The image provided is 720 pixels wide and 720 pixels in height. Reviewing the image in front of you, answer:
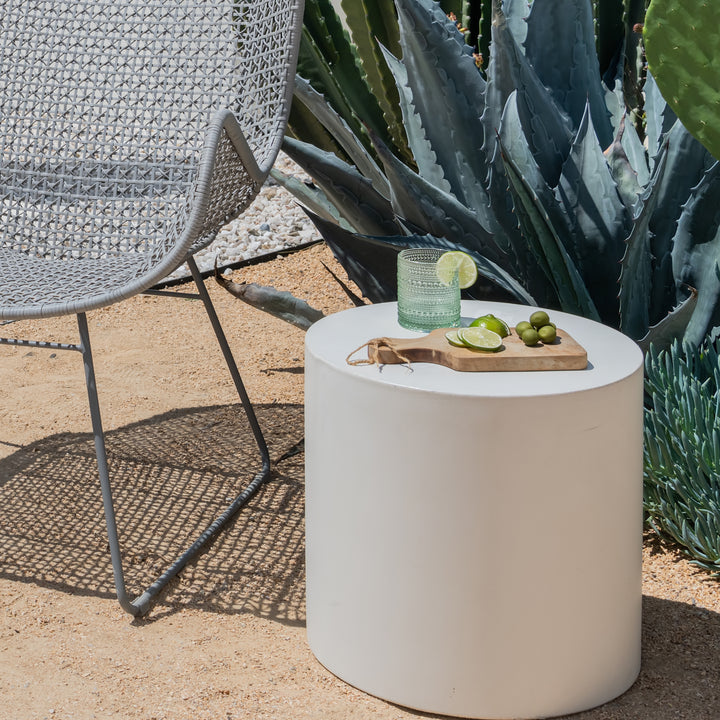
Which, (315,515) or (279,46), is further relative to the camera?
(279,46)

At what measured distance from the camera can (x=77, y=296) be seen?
5.82 ft

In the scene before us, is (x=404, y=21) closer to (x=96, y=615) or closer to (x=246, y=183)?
(x=246, y=183)

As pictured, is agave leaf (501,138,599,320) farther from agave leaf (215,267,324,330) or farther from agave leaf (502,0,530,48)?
agave leaf (502,0,530,48)

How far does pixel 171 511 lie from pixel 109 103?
915 millimetres

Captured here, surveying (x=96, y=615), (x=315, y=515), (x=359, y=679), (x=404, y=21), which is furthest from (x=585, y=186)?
(x=96, y=615)

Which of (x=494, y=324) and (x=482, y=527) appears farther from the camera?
(x=494, y=324)

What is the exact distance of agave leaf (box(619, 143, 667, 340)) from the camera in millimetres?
1813

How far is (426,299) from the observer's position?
61.5 inches

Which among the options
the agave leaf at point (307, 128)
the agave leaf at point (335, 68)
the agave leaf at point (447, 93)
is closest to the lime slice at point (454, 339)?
the agave leaf at point (447, 93)

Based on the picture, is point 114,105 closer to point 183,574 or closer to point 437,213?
point 437,213

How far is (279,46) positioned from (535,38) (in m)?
0.54

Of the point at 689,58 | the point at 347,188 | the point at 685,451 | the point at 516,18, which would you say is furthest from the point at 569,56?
the point at 685,451

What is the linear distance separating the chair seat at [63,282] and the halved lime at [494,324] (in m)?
0.54

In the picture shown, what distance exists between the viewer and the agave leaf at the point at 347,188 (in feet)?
6.98
